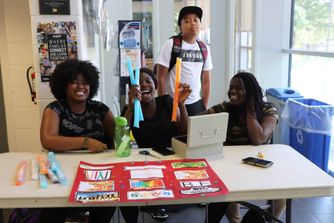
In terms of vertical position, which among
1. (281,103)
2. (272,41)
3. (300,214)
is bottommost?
(300,214)

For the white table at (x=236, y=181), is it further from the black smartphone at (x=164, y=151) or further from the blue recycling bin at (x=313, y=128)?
the blue recycling bin at (x=313, y=128)

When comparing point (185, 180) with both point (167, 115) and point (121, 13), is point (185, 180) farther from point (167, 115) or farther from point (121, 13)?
point (121, 13)

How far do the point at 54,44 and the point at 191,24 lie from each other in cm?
104

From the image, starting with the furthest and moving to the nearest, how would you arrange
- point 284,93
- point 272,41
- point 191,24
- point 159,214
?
1. point 272,41
2. point 284,93
3. point 191,24
4. point 159,214

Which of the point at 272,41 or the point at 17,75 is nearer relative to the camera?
the point at 17,75

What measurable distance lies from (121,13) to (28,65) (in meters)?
2.18

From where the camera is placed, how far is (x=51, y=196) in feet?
4.56

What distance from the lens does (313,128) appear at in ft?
10.4

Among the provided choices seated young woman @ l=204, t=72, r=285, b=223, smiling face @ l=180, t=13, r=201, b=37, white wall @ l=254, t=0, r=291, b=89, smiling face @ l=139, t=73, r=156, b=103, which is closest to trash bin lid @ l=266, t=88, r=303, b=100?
white wall @ l=254, t=0, r=291, b=89

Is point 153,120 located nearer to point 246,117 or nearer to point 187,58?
point 246,117

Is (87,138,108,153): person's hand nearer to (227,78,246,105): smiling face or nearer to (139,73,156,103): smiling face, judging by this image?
(139,73,156,103): smiling face

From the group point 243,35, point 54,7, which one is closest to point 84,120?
point 54,7

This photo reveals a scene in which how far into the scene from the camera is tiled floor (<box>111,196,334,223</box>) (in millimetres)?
2621

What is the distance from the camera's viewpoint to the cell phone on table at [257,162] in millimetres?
1683
